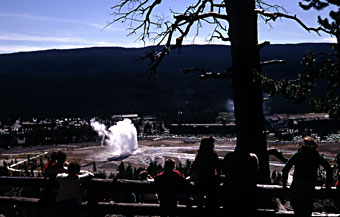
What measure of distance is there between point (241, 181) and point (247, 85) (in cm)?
310

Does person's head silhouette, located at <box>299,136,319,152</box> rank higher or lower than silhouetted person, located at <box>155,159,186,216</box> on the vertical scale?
higher

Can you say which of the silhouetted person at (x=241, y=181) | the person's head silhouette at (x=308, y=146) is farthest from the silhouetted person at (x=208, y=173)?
the person's head silhouette at (x=308, y=146)

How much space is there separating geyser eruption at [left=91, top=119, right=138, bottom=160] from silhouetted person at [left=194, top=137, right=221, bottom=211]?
4400 inches

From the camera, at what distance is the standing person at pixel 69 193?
831 centimetres

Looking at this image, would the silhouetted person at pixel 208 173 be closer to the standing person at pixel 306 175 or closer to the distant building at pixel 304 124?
the standing person at pixel 306 175

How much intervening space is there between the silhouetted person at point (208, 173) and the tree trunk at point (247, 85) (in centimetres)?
199

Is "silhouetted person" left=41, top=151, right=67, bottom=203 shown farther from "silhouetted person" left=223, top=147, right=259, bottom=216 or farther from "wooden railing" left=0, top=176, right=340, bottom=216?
"silhouetted person" left=223, top=147, right=259, bottom=216

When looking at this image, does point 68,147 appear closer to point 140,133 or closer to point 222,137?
point 140,133

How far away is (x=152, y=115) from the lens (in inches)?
7830

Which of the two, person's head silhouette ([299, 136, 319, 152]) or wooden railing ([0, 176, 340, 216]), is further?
wooden railing ([0, 176, 340, 216])

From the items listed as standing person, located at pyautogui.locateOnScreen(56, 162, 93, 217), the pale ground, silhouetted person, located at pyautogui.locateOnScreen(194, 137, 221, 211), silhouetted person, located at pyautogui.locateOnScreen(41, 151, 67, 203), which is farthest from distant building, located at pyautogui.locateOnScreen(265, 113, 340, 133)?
standing person, located at pyautogui.locateOnScreen(56, 162, 93, 217)

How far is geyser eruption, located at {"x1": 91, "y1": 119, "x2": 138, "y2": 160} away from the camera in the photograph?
126375 mm

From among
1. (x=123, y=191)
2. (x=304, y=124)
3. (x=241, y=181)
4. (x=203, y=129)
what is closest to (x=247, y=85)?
(x=241, y=181)

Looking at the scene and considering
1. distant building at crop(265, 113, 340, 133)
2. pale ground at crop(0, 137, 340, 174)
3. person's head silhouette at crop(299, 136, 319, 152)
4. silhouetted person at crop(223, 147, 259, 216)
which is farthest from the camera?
distant building at crop(265, 113, 340, 133)
